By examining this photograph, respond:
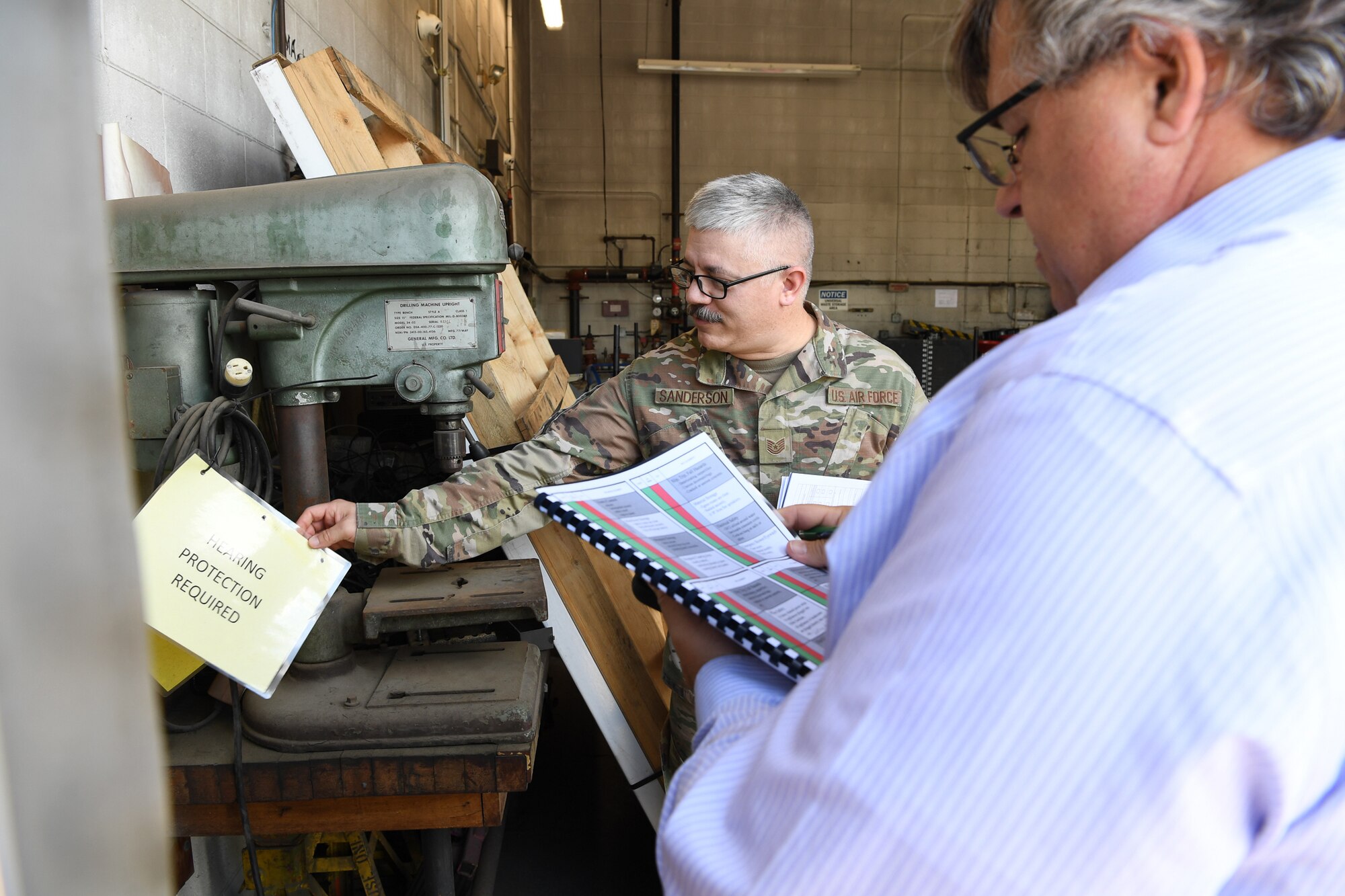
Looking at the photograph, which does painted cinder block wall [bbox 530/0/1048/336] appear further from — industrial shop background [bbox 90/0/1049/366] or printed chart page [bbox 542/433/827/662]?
printed chart page [bbox 542/433/827/662]

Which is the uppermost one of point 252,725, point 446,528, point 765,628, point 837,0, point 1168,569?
point 837,0

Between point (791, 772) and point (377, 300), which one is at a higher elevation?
point (377, 300)

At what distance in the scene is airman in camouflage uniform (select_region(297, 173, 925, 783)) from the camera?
1772mm

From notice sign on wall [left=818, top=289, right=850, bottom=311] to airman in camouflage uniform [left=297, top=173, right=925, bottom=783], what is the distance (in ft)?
27.8

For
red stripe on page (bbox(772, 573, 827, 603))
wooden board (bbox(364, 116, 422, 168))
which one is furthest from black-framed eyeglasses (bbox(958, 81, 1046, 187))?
wooden board (bbox(364, 116, 422, 168))

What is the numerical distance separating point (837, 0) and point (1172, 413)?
10.5 m

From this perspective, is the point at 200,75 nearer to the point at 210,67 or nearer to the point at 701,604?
the point at 210,67

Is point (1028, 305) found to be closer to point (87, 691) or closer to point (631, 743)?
point (631, 743)

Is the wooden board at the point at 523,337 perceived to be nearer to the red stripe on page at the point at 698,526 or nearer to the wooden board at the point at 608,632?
the wooden board at the point at 608,632

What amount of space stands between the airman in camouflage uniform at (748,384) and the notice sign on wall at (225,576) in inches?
26.2

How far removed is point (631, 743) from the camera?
211 cm

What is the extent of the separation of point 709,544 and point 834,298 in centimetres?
960

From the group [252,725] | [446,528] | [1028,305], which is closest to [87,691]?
[252,725]

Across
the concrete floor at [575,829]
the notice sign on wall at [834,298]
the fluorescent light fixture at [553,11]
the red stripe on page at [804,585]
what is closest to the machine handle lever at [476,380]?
the red stripe on page at [804,585]
